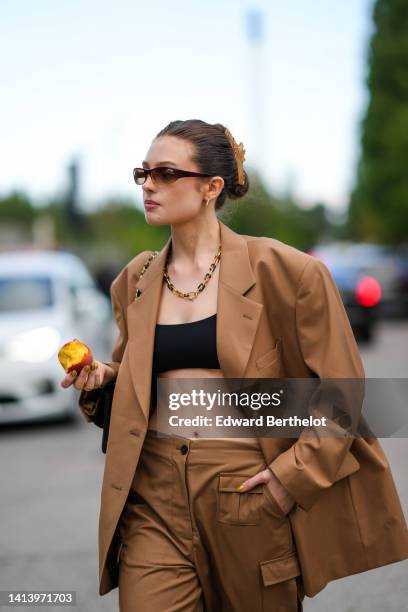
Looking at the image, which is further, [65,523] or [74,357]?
[65,523]

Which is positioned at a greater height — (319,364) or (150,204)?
(150,204)

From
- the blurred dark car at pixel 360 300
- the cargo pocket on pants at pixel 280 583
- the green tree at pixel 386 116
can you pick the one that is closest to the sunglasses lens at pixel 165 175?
the cargo pocket on pants at pixel 280 583

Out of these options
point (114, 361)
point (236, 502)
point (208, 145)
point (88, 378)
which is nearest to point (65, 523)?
point (114, 361)

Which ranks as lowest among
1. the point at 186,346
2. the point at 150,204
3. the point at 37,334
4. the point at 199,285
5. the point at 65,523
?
the point at 65,523

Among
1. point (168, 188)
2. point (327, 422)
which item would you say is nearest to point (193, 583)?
point (327, 422)

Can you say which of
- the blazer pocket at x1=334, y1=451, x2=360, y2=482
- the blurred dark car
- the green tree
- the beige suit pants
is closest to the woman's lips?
the beige suit pants

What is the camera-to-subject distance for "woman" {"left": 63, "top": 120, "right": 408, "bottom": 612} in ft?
9.23

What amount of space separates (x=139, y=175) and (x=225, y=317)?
556mm

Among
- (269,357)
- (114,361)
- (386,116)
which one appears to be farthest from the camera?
(386,116)

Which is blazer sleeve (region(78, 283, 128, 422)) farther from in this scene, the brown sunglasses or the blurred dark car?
the blurred dark car

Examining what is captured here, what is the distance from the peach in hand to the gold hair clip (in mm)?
759

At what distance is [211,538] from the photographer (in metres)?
2.85

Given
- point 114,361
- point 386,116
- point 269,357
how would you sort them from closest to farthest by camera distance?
point 269,357 < point 114,361 < point 386,116

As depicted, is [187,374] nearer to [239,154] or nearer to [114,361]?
[114,361]
